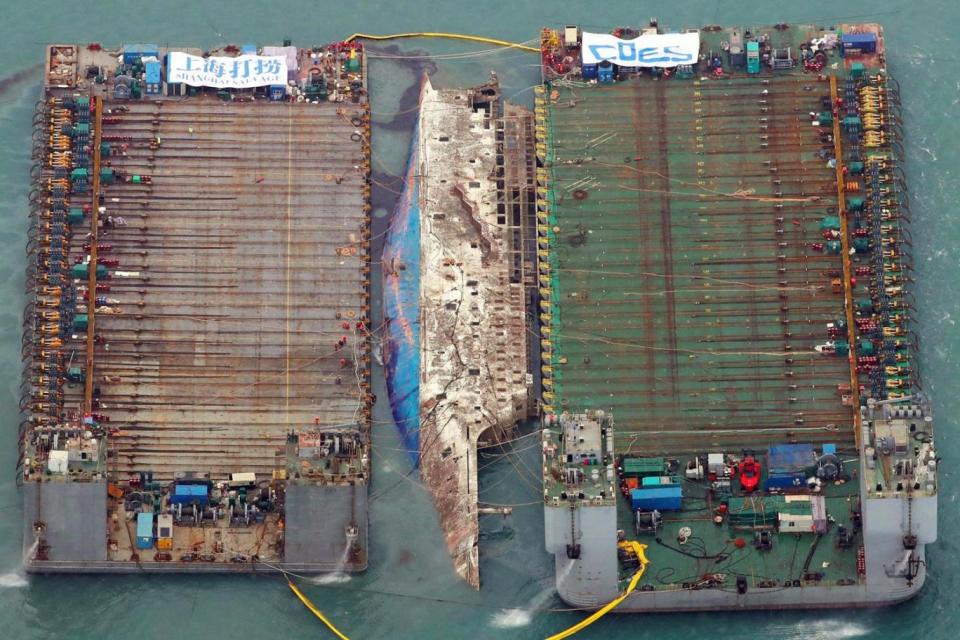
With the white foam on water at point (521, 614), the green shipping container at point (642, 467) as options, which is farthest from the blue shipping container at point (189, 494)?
the green shipping container at point (642, 467)

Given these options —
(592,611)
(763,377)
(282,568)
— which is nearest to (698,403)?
(763,377)

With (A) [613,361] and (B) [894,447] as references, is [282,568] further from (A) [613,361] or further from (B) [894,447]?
(B) [894,447]

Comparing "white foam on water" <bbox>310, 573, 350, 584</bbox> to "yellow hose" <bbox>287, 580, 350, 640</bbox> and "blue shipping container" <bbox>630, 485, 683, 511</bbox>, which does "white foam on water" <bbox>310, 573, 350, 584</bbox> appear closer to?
"yellow hose" <bbox>287, 580, 350, 640</bbox>

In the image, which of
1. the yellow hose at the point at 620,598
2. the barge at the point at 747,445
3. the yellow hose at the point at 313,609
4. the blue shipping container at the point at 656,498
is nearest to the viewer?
the barge at the point at 747,445

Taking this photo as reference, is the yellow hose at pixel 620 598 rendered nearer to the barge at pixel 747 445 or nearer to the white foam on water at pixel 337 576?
the barge at pixel 747 445

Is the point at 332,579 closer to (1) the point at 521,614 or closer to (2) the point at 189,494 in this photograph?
(2) the point at 189,494

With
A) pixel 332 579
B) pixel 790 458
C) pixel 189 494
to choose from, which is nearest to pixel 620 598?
pixel 790 458
